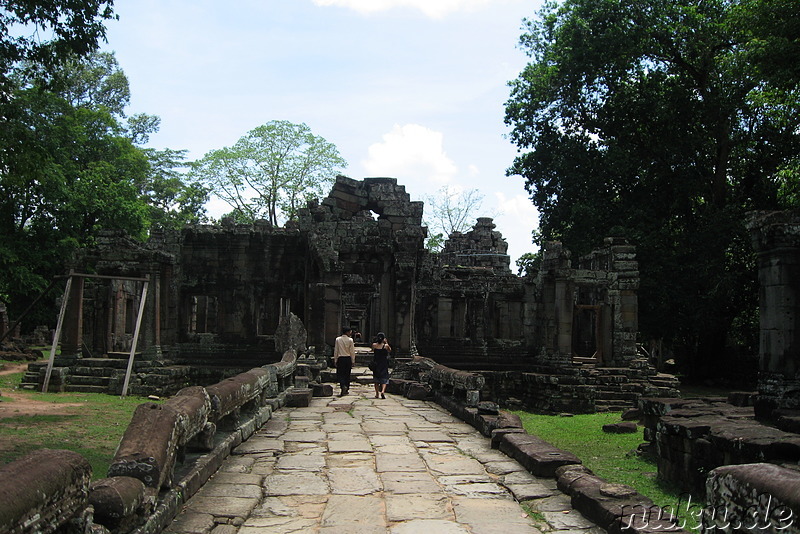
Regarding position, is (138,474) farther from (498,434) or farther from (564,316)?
(564,316)

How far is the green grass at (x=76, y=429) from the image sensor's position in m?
9.36

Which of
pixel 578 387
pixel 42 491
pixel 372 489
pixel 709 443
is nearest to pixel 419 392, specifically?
pixel 578 387

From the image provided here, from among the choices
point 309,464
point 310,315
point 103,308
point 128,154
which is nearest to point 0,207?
point 128,154

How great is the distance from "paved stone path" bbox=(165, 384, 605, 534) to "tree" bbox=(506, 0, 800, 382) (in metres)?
18.3

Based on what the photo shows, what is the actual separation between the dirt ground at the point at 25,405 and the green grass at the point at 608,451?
9.35m

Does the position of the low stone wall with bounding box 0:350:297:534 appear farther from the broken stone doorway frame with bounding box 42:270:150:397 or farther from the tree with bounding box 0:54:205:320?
the tree with bounding box 0:54:205:320

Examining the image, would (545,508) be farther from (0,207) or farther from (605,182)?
(0,207)

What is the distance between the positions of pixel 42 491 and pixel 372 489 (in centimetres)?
373

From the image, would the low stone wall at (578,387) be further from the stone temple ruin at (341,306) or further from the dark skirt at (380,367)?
the dark skirt at (380,367)

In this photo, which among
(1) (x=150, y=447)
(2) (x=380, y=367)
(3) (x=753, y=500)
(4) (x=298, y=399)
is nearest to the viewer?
(3) (x=753, y=500)

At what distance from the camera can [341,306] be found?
20.1m

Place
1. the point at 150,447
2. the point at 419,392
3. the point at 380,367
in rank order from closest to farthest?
1. the point at 150,447
2. the point at 380,367
3. the point at 419,392

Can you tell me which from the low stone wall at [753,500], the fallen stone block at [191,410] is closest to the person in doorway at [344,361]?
the fallen stone block at [191,410]

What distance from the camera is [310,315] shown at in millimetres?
20062
